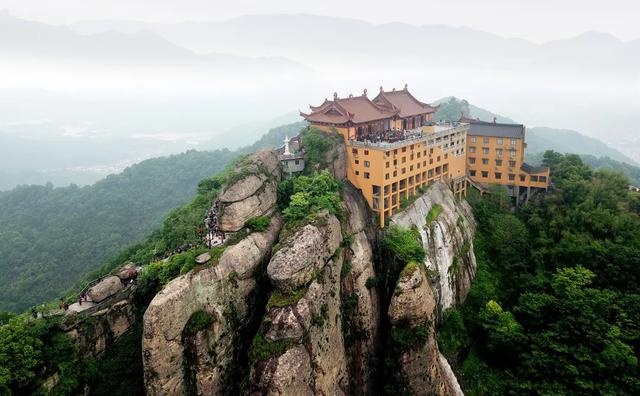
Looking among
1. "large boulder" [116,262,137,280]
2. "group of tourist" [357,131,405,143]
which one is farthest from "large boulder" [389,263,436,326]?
"large boulder" [116,262,137,280]

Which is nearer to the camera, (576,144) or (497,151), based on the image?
(497,151)

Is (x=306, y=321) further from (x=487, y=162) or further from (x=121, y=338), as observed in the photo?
(x=487, y=162)

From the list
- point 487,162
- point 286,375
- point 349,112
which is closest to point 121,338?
point 286,375

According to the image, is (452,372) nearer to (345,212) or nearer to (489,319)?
(489,319)

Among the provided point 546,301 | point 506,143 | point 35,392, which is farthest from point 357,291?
point 506,143

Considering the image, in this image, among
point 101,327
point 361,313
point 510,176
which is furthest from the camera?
point 510,176

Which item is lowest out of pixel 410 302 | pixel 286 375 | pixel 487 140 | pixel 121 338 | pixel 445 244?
pixel 286 375
